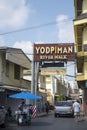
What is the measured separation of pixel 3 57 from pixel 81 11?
8932mm

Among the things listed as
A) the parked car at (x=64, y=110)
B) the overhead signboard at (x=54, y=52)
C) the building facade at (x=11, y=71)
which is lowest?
the parked car at (x=64, y=110)

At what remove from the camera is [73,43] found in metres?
41.2

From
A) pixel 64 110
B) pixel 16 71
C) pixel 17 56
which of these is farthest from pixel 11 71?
pixel 64 110

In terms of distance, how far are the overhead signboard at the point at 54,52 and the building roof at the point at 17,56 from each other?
208cm

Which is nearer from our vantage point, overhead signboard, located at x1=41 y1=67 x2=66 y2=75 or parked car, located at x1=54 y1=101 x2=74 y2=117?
overhead signboard, located at x1=41 y1=67 x2=66 y2=75

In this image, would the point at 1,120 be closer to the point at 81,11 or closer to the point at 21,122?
the point at 21,122

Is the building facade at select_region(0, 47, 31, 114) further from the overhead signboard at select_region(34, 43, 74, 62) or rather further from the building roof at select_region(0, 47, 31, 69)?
the overhead signboard at select_region(34, 43, 74, 62)

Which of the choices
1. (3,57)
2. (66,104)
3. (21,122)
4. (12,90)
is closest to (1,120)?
(21,122)

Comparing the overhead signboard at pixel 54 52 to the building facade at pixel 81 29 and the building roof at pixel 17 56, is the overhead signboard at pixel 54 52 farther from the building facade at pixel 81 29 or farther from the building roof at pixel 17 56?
the building facade at pixel 81 29

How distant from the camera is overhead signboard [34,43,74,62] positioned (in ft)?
136

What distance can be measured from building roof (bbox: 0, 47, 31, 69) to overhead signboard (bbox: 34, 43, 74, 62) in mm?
2084

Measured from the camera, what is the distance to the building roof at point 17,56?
38.6m

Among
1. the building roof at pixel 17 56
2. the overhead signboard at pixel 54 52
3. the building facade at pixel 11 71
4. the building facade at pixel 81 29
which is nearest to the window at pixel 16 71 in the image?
the building facade at pixel 11 71

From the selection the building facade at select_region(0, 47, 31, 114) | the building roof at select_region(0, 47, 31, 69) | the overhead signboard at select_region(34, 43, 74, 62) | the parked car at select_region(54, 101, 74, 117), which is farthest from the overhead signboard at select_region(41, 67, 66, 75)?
the parked car at select_region(54, 101, 74, 117)
